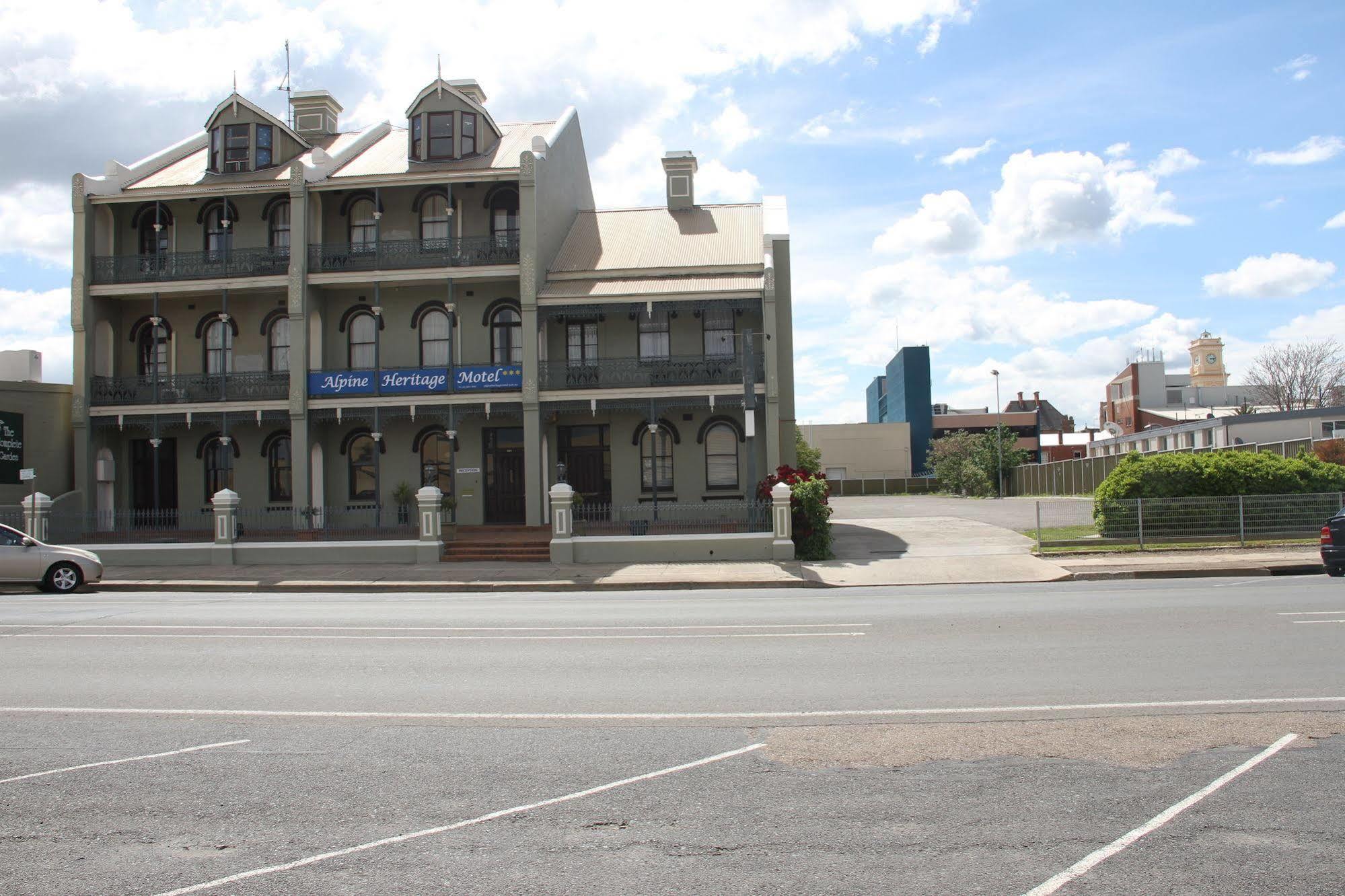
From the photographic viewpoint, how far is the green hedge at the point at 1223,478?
2345cm

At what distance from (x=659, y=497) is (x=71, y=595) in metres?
14.3

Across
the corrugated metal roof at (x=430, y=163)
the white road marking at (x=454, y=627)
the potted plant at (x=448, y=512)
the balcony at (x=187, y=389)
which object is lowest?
the white road marking at (x=454, y=627)

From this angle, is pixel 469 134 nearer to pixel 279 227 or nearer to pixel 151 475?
pixel 279 227

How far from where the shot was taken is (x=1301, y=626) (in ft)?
36.9

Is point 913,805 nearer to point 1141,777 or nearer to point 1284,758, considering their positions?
point 1141,777

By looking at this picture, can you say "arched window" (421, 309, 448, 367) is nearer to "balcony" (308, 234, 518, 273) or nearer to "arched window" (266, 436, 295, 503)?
"balcony" (308, 234, 518, 273)

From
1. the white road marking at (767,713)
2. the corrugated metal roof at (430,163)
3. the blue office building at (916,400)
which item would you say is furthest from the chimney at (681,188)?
the blue office building at (916,400)

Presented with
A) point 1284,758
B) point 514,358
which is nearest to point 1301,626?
point 1284,758

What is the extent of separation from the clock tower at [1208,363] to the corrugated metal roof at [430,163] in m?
92.7

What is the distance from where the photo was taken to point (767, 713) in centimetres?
759

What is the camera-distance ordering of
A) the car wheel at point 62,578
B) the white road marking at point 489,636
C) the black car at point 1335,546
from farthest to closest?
1. the car wheel at point 62,578
2. the black car at point 1335,546
3. the white road marking at point 489,636

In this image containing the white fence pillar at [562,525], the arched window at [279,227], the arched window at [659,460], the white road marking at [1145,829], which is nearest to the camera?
the white road marking at [1145,829]

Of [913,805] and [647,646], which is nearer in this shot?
[913,805]

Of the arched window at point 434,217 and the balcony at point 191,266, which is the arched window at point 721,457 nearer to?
the arched window at point 434,217
